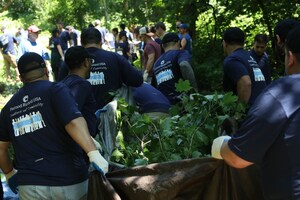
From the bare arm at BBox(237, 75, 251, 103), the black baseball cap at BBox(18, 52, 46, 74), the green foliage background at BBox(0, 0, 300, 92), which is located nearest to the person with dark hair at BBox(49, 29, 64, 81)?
the green foliage background at BBox(0, 0, 300, 92)

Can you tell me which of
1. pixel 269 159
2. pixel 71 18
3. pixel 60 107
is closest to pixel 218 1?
pixel 60 107

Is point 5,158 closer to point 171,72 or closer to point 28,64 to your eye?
point 28,64

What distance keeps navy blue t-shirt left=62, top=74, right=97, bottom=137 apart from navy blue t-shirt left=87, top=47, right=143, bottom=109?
0.95 meters

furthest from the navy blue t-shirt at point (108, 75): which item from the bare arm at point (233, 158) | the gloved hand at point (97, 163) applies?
the bare arm at point (233, 158)

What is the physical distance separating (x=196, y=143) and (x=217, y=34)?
7.35m

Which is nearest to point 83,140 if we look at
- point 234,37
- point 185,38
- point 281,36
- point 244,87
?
point 281,36

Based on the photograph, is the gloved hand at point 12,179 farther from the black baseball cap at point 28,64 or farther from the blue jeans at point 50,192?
the black baseball cap at point 28,64

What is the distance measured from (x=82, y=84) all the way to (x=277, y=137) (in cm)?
196

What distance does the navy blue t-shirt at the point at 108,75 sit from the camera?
15.6 feet

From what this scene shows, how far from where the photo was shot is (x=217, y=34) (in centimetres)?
1037

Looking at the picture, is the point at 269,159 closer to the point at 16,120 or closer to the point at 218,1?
the point at 16,120

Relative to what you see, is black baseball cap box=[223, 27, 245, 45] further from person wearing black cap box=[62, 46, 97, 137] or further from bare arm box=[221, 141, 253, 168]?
bare arm box=[221, 141, 253, 168]

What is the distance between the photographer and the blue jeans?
2.96 metres

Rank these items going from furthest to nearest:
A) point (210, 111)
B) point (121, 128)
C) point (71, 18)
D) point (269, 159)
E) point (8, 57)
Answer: point (71, 18), point (8, 57), point (121, 128), point (210, 111), point (269, 159)
